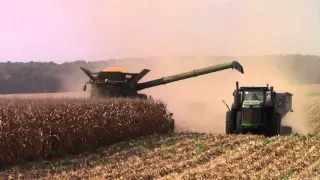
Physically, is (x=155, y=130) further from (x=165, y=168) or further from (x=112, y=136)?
(x=165, y=168)

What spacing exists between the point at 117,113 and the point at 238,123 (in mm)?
4273

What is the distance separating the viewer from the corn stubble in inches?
443

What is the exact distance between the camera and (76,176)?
926 centimetres

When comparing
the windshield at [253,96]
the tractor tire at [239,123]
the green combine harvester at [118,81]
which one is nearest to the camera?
the tractor tire at [239,123]

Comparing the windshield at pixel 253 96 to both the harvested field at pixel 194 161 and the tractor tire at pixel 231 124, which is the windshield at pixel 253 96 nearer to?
the tractor tire at pixel 231 124

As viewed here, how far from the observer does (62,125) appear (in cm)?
1247

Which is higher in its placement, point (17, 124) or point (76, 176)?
point (17, 124)

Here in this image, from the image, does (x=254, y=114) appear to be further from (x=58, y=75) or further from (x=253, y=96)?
(x=58, y=75)

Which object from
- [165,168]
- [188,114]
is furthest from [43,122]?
[188,114]

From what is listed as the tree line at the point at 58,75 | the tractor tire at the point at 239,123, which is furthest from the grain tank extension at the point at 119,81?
the tree line at the point at 58,75

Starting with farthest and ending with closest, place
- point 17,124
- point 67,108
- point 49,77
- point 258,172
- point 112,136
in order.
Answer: point 49,77
point 112,136
point 67,108
point 17,124
point 258,172

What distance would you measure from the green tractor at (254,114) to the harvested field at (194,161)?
1.82 m

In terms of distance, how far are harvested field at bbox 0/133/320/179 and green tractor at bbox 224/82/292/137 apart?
1.82m

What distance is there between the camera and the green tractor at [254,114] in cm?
1559
